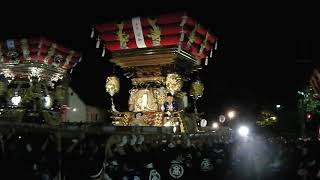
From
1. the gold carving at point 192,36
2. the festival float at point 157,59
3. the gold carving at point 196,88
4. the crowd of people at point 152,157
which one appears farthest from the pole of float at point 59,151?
the gold carving at point 196,88

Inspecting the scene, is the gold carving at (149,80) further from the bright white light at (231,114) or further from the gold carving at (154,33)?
the bright white light at (231,114)

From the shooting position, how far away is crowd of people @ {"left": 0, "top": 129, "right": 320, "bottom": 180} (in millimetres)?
4742

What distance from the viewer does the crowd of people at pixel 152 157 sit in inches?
187

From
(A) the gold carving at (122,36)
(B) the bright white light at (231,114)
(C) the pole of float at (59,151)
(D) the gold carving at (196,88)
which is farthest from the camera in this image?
(B) the bright white light at (231,114)

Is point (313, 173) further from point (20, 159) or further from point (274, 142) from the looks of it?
point (20, 159)

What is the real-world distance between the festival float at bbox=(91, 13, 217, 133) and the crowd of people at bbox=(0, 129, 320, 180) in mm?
2843

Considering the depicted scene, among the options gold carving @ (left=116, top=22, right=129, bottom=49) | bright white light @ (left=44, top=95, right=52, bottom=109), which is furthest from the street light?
gold carving @ (left=116, top=22, right=129, bottom=49)

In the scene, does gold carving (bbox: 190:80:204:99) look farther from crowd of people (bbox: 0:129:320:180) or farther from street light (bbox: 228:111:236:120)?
street light (bbox: 228:111:236:120)

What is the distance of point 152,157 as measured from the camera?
605 cm

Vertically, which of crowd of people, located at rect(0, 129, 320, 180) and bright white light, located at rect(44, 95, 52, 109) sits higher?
bright white light, located at rect(44, 95, 52, 109)

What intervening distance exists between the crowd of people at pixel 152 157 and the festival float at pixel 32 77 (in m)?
7.43

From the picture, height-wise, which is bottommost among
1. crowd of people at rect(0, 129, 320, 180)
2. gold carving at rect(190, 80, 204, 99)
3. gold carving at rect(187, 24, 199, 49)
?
crowd of people at rect(0, 129, 320, 180)

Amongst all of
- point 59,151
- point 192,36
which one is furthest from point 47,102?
point 59,151

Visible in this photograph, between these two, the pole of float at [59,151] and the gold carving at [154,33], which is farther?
the gold carving at [154,33]
